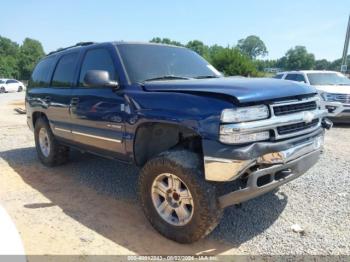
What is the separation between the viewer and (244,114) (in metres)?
3.10

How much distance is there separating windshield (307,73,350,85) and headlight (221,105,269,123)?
8.93 meters

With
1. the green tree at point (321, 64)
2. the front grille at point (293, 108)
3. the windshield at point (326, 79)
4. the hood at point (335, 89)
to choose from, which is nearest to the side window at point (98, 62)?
the front grille at point (293, 108)

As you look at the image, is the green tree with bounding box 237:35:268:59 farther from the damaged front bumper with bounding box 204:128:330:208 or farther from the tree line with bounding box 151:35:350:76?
the damaged front bumper with bounding box 204:128:330:208

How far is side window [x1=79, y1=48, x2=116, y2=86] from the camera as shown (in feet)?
14.6

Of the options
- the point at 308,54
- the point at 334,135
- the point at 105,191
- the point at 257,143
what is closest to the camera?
the point at 257,143

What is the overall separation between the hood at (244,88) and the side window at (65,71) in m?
1.93

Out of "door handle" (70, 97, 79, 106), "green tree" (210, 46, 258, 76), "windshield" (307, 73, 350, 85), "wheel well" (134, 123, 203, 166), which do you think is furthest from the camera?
"green tree" (210, 46, 258, 76)

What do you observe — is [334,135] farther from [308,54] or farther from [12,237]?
[308,54]

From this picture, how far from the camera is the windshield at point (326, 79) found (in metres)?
11.3

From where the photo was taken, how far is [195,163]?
3.39m

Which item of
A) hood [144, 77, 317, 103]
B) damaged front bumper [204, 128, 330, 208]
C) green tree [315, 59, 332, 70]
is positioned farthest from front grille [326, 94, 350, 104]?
green tree [315, 59, 332, 70]

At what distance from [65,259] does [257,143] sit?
81.4 inches

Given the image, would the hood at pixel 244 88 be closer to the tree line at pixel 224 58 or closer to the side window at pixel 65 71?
the side window at pixel 65 71

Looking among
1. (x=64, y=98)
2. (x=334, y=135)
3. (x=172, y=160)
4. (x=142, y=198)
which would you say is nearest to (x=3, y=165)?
(x=64, y=98)
